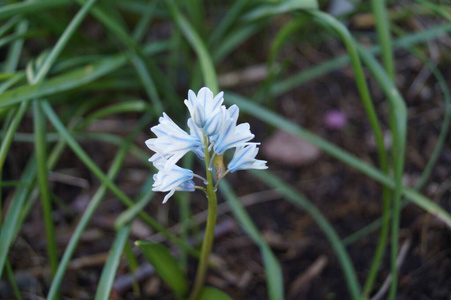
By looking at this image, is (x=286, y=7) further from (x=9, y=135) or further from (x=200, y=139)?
(x=9, y=135)

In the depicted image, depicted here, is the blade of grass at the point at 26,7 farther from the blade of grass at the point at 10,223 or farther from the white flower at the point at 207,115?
the white flower at the point at 207,115

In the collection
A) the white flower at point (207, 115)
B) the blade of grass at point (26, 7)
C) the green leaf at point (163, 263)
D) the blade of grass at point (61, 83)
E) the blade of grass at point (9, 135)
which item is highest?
the blade of grass at point (26, 7)

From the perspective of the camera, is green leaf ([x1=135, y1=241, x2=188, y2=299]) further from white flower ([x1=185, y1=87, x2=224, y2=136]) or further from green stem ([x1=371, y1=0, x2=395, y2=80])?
green stem ([x1=371, y1=0, x2=395, y2=80])

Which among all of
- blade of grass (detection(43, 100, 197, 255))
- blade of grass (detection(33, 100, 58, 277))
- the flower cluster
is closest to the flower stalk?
the flower cluster

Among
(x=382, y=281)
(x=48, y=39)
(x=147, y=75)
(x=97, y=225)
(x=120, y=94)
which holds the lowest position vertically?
(x=382, y=281)

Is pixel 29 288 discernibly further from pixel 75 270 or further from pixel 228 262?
pixel 228 262

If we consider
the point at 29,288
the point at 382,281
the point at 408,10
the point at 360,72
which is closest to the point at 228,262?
the point at 382,281

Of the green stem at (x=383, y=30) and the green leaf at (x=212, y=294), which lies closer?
the green leaf at (x=212, y=294)

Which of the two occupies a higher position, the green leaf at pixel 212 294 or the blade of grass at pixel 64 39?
the blade of grass at pixel 64 39

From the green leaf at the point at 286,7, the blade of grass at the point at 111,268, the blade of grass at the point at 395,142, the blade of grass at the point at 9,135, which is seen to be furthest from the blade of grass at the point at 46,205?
the blade of grass at the point at 395,142
